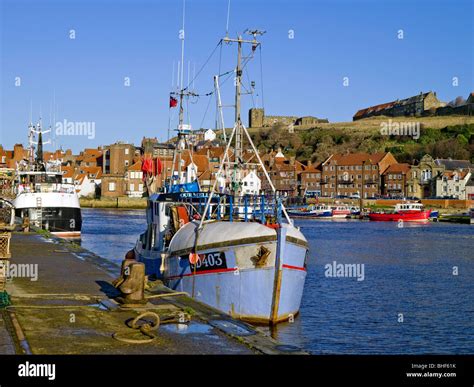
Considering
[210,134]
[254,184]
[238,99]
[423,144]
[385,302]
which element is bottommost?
[385,302]

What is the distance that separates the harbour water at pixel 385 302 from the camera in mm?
21500

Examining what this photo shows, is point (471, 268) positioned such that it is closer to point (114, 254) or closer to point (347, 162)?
point (114, 254)

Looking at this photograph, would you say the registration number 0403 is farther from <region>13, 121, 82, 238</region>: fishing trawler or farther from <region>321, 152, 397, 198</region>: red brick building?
<region>321, 152, 397, 198</region>: red brick building

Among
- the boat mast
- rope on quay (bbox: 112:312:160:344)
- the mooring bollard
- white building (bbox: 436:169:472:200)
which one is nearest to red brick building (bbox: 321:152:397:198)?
white building (bbox: 436:169:472:200)

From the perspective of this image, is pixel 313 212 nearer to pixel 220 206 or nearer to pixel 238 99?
pixel 238 99

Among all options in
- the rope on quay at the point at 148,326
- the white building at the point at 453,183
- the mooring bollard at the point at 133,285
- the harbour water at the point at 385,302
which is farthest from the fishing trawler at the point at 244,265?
the white building at the point at 453,183

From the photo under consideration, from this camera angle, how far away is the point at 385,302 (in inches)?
1156

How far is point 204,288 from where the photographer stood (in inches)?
873

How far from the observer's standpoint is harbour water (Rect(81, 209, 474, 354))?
21.5 meters

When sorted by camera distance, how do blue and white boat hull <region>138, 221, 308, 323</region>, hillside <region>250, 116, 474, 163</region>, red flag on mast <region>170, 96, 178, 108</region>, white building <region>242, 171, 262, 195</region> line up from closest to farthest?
blue and white boat hull <region>138, 221, 308, 323</region> → white building <region>242, 171, 262, 195</region> → red flag on mast <region>170, 96, 178, 108</region> → hillside <region>250, 116, 474, 163</region>

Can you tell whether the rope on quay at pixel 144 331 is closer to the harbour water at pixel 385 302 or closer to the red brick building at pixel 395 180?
the harbour water at pixel 385 302

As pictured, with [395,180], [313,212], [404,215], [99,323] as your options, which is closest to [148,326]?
[99,323]
